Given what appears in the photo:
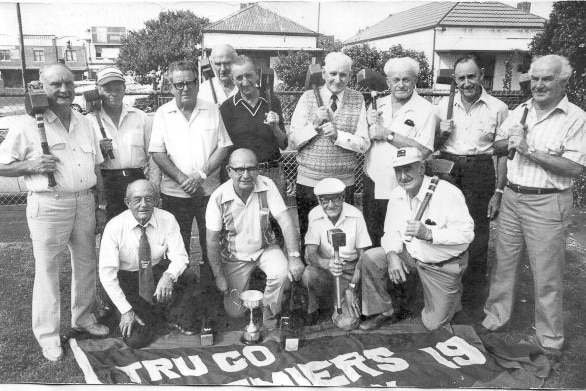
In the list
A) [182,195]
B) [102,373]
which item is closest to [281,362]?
[102,373]

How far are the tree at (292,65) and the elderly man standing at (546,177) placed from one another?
220 centimetres

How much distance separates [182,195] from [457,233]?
2.12m

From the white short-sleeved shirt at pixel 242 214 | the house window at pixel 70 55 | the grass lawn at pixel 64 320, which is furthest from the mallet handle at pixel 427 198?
the house window at pixel 70 55

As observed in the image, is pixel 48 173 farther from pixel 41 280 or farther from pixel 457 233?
pixel 457 233

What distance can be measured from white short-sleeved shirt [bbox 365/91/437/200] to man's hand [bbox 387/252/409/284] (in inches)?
21.2

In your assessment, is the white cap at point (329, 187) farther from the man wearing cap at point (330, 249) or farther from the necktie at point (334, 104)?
the necktie at point (334, 104)

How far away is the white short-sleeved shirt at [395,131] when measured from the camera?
3844 mm

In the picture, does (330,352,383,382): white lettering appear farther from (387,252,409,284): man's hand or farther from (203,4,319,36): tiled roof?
(203,4,319,36): tiled roof

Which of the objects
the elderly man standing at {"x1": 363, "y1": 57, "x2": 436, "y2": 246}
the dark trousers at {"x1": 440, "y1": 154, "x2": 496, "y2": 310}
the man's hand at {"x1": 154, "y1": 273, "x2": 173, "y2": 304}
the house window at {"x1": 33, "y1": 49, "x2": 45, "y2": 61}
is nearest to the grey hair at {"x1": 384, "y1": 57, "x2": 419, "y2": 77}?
the elderly man standing at {"x1": 363, "y1": 57, "x2": 436, "y2": 246}

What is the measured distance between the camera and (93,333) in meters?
3.65

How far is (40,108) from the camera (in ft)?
10.6

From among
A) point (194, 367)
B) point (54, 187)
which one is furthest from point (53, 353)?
point (54, 187)

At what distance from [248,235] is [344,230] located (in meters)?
0.74

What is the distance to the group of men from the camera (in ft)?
11.1
